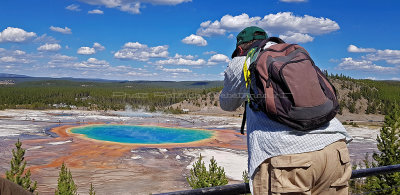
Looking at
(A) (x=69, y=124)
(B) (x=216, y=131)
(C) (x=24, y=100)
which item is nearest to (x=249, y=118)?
(B) (x=216, y=131)

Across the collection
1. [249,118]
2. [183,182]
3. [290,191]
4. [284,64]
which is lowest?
[183,182]

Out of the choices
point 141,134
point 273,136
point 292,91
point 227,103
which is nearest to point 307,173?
point 273,136

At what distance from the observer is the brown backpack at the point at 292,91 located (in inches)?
54.3

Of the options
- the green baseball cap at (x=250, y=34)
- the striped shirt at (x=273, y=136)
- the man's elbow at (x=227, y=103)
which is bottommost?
the striped shirt at (x=273, y=136)

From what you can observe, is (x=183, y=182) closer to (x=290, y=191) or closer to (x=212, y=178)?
(x=212, y=178)

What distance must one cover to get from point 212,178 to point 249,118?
11.1 m

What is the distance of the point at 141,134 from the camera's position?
103 feet

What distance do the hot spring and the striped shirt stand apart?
85.9 feet

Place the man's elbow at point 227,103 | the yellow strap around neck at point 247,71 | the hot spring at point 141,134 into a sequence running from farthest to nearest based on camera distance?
the hot spring at point 141,134
the man's elbow at point 227,103
the yellow strap around neck at point 247,71

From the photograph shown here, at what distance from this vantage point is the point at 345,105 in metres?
59.5

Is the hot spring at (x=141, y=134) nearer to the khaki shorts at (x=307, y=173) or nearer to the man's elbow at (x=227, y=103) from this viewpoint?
the man's elbow at (x=227, y=103)

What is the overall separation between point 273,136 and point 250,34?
1.81 feet

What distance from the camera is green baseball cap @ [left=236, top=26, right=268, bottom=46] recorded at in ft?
5.49

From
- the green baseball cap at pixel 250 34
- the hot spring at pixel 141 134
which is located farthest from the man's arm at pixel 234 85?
the hot spring at pixel 141 134
